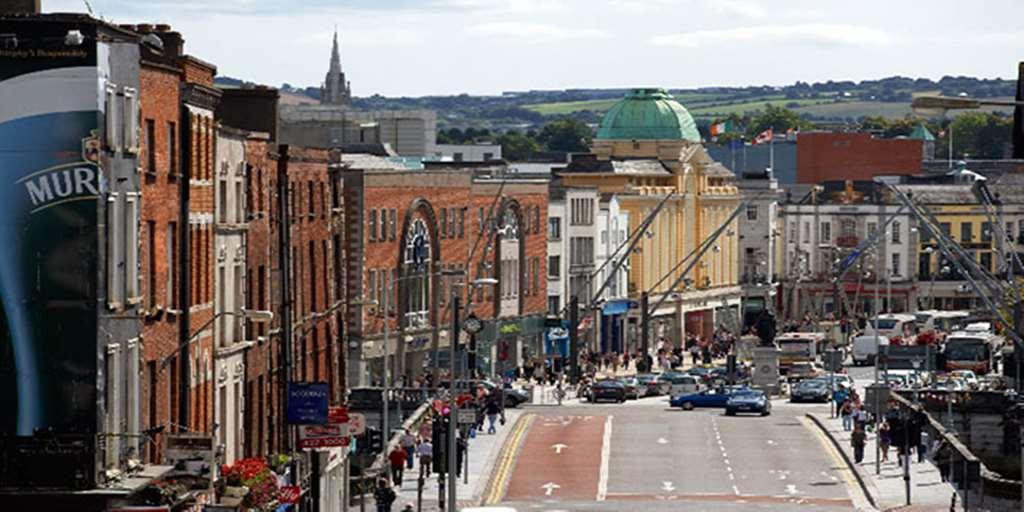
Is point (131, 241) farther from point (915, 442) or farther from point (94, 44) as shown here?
point (915, 442)

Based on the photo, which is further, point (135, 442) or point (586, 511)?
point (586, 511)

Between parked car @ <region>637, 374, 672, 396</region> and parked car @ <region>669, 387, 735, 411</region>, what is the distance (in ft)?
24.8

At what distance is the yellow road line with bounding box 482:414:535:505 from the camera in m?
92.7

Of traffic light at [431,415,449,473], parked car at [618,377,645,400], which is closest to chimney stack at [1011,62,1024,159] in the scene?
traffic light at [431,415,449,473]

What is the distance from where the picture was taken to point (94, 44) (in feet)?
176

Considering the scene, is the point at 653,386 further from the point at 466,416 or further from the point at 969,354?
the point at 466,416

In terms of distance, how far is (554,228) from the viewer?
591ft

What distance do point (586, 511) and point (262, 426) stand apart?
11.9m

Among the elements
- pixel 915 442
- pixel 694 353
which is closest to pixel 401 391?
pixel 915 442

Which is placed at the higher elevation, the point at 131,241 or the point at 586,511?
the point at 131,241

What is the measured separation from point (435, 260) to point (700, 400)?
20.3 meters

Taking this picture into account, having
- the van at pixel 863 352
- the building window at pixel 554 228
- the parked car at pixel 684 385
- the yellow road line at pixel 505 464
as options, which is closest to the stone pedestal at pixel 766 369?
the parked car at pixel 684 385

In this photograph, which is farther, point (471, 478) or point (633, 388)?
→ point (633, 388)

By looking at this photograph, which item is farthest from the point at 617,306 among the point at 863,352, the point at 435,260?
the point at 435,260
